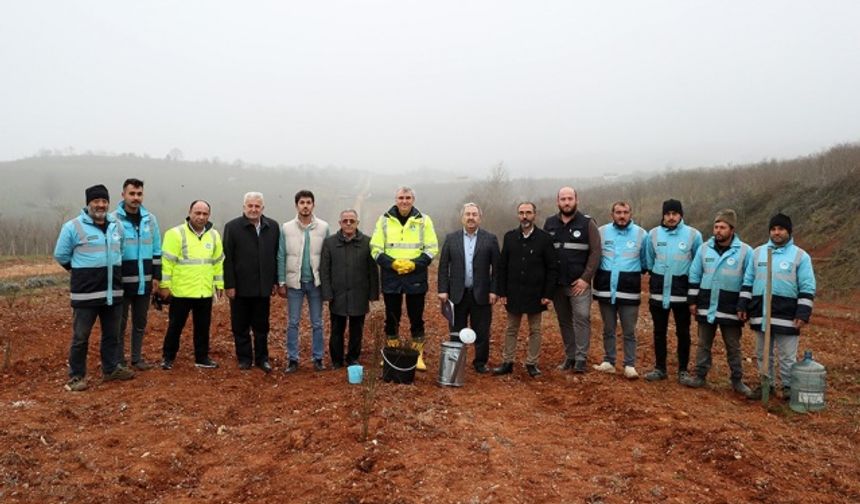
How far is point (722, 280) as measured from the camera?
261 inches

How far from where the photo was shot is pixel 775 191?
27.0m

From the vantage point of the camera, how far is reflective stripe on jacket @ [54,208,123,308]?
21.1 feet

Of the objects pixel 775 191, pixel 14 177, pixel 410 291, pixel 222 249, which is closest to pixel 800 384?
pixel 410 291

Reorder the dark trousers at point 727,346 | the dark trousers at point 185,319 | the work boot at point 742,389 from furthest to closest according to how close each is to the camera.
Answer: the dark trousers at point 185,319
the work boot at point 742,389
the dark trousers at point 727,346

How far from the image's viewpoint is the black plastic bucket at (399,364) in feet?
21.4

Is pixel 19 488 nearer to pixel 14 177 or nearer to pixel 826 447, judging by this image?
pixel 826 447

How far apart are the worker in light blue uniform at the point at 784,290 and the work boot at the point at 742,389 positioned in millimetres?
393

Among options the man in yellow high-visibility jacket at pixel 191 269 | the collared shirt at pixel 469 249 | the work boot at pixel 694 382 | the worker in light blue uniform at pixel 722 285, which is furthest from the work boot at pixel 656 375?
the man in yellow high-visibility jacket at pixel 191 269

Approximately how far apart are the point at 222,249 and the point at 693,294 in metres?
5.50

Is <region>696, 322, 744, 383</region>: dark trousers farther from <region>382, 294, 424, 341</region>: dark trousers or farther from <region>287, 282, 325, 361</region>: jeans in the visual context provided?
<region>287, 282, 325, 361</region>: jeans

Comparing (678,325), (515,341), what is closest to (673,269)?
(678,325)

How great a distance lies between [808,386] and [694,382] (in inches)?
44.5

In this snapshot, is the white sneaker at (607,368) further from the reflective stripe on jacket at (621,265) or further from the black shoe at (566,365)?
the reflective stripe on jacket at (621,265)

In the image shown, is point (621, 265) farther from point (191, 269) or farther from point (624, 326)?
point (191, 269)
